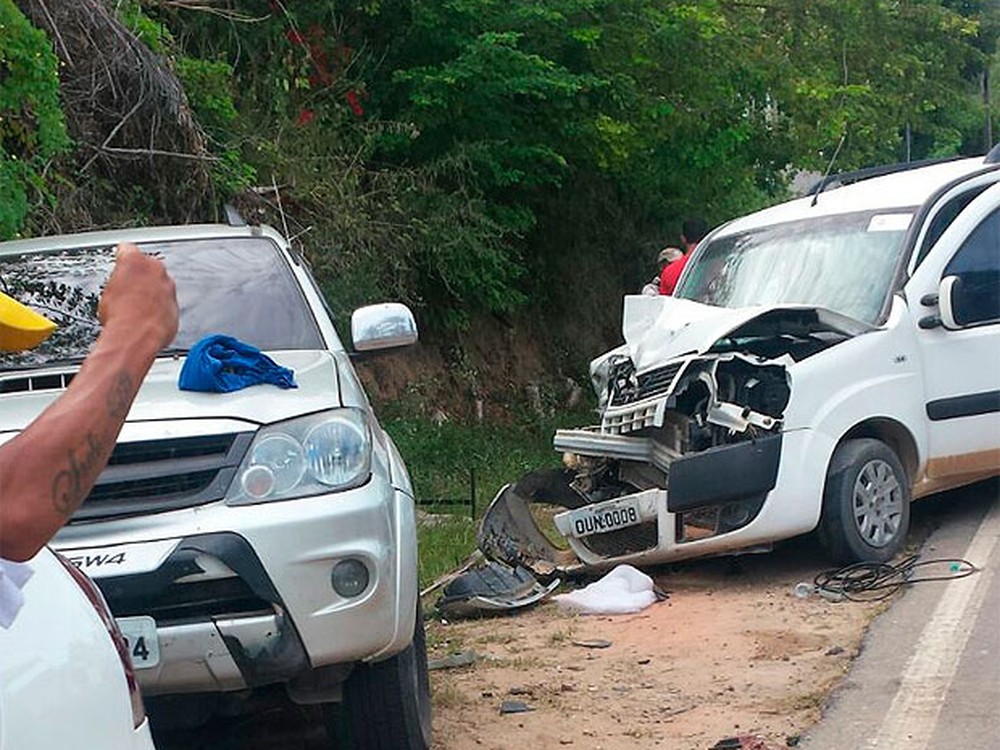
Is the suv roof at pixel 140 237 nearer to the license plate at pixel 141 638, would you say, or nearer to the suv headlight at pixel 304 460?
the suv headlight at pixel 304 460

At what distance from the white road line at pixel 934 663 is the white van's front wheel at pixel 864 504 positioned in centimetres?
41

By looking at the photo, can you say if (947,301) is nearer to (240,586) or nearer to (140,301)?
(240,586)

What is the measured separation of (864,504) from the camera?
714 centimetres

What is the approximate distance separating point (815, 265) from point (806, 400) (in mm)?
1400

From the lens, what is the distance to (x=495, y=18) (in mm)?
12898

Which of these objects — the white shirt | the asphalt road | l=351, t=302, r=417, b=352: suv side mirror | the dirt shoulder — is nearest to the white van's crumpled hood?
the dirt shoulder

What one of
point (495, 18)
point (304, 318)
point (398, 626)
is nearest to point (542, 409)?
point (495, 18)

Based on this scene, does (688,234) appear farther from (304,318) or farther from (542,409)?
(304,318)

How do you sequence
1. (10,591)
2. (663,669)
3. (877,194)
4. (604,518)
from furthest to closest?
(877,194) < (604,518) < (663,669) < (10,591)

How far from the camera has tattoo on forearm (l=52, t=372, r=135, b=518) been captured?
5.76 feet

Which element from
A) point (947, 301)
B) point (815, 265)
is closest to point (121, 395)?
point (947, 301)

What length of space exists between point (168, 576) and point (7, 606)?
192 centimetres

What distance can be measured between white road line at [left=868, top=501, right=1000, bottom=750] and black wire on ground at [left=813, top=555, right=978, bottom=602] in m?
0.12

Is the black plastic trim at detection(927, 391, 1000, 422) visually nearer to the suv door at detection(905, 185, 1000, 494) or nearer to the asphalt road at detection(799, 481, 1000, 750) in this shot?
the suv door at detection(905, 185, 1000, 494)
